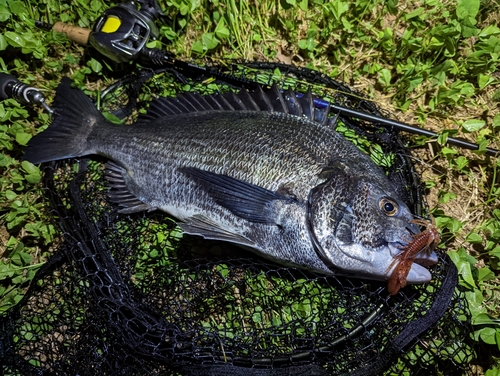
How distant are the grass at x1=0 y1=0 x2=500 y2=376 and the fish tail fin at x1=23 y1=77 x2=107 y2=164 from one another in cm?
16

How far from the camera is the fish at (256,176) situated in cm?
240

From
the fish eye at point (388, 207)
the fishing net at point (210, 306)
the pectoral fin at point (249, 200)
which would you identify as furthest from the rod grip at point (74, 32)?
the fish eye at point (388, 207)

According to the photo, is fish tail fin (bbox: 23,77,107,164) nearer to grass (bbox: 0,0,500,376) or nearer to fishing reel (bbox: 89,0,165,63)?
grass (bbox: 0,0,500,376)

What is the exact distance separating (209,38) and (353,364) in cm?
261

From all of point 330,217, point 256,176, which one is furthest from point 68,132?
point 330,217

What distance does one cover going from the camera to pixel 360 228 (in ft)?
7.82

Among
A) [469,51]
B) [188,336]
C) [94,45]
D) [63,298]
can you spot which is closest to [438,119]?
[469,51]

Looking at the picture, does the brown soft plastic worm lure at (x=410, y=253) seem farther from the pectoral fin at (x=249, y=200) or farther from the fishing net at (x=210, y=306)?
the pectoral fin at (x=249, y=200)

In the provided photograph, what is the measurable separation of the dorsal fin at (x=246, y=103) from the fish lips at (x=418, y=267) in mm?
925

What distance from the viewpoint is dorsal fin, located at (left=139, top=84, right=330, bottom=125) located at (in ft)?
9.14

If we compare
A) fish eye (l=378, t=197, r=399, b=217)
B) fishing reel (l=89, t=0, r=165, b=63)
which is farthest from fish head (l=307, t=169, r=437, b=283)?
fishing reel (l=89, t=0, r=165, b=63)

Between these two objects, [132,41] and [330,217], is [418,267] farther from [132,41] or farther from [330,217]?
[132,41]

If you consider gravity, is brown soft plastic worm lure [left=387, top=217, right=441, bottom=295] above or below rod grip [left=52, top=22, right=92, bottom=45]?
below

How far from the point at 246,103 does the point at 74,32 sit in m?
1.60
